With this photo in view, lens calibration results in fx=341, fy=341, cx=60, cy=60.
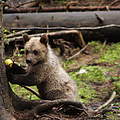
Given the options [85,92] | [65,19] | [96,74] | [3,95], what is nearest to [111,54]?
[65,19]

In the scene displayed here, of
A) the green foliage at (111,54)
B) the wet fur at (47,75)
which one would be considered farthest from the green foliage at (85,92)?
the green foliage at (111,54)

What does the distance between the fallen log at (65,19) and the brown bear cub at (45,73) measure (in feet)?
18.3

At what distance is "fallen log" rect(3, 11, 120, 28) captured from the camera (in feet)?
36.7

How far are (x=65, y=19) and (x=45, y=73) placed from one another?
617 centimetres

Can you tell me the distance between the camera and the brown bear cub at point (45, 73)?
212 inches

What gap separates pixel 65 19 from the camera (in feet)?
37.5

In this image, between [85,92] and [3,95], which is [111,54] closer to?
[85,92]

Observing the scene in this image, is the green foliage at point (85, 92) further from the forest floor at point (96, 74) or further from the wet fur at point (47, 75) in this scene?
the wet fur at point (47, 75)

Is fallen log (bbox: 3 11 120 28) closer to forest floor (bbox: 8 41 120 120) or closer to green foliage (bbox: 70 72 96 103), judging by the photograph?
forest floor (bbox: 8 41 120 120)

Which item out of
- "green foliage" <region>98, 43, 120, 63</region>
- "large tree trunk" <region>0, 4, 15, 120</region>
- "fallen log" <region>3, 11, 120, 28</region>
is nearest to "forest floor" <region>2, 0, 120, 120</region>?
"green foliage" <region>98, 43, 120, 63</region>

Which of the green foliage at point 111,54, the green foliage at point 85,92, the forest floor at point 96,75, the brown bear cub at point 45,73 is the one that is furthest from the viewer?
the green foliage at point 111,54

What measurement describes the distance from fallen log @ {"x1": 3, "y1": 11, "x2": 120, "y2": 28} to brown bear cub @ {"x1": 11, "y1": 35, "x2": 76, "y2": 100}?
559cm

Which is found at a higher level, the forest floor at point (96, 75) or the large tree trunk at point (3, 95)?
the large tree trunk at point (3, 95)

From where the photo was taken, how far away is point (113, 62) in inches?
391
